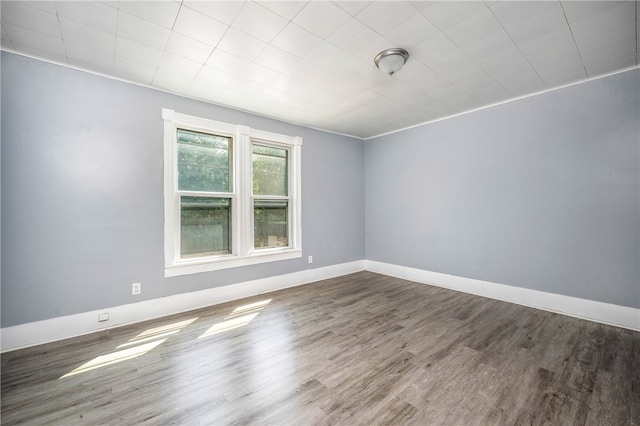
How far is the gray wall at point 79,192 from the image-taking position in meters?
2.39

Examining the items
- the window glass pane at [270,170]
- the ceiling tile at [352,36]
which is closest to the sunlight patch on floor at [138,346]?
the window glass pane at [270,170]

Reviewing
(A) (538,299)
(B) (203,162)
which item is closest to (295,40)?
(B) (203,162)

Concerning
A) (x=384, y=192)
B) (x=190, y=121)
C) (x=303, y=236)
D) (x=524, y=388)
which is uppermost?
(x=190, y=121)

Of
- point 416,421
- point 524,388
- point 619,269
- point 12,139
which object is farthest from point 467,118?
point 12,139

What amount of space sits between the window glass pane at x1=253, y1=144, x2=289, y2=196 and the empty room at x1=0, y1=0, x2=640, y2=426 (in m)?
0.03

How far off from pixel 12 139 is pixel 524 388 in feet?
15.6

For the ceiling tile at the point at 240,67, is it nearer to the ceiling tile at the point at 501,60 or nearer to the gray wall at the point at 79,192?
the gray wall at the point at 79,192

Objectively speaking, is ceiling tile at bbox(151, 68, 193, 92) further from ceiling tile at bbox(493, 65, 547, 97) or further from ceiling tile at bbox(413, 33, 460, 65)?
ceiling tile at bbox(493, 65, 547, 97)

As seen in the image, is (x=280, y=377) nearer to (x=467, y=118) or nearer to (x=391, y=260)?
(x=391, y=260)

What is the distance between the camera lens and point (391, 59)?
241 cm

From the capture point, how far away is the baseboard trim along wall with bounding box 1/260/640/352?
8.15 ft

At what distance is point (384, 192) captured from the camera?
16.8 feet

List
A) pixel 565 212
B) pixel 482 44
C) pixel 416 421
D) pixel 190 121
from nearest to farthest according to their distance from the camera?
pixel 416 421 < pixel 482 44 < pixel 565 212 < pixel 190 121

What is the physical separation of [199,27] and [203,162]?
1.81 meters
